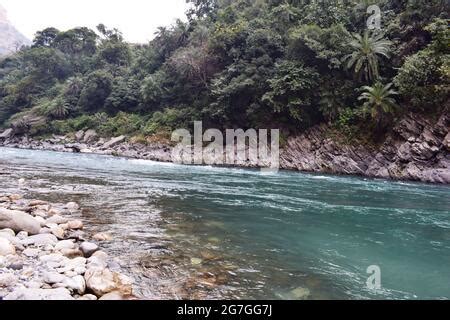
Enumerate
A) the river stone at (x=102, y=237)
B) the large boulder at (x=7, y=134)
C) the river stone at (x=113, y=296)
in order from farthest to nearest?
the large boulder at (x=7, y=134) < the river stone at (x=102, y=237) < the river stone at (x=113, y=296)

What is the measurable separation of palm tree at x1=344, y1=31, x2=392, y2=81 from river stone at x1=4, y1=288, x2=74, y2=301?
21.6 m

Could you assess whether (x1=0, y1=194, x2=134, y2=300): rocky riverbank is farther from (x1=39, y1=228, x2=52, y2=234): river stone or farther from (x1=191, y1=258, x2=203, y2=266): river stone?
(x1=191, y1=258, x2=203, y2=266): river stone

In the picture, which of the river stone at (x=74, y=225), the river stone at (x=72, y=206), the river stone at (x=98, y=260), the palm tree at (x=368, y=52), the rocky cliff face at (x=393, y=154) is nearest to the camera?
→ the river stone at (x=98, y=260)

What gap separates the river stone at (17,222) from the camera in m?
5.79

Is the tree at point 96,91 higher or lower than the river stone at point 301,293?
higher

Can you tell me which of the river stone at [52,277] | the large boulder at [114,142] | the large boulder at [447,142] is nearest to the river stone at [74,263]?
the river stone at [52,277]

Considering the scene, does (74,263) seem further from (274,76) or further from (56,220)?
(274,76)

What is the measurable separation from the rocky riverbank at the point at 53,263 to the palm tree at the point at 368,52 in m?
20.4

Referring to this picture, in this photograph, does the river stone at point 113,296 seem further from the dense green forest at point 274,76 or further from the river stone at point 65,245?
the dense green forest at point 274,76

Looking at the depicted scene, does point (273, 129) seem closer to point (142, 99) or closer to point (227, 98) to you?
point (227, 98)

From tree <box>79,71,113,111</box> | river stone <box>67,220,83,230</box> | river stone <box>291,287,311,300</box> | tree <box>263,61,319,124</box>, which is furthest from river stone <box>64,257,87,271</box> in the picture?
tree <box>79,71,113,111</box>

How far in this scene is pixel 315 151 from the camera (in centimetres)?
2311
